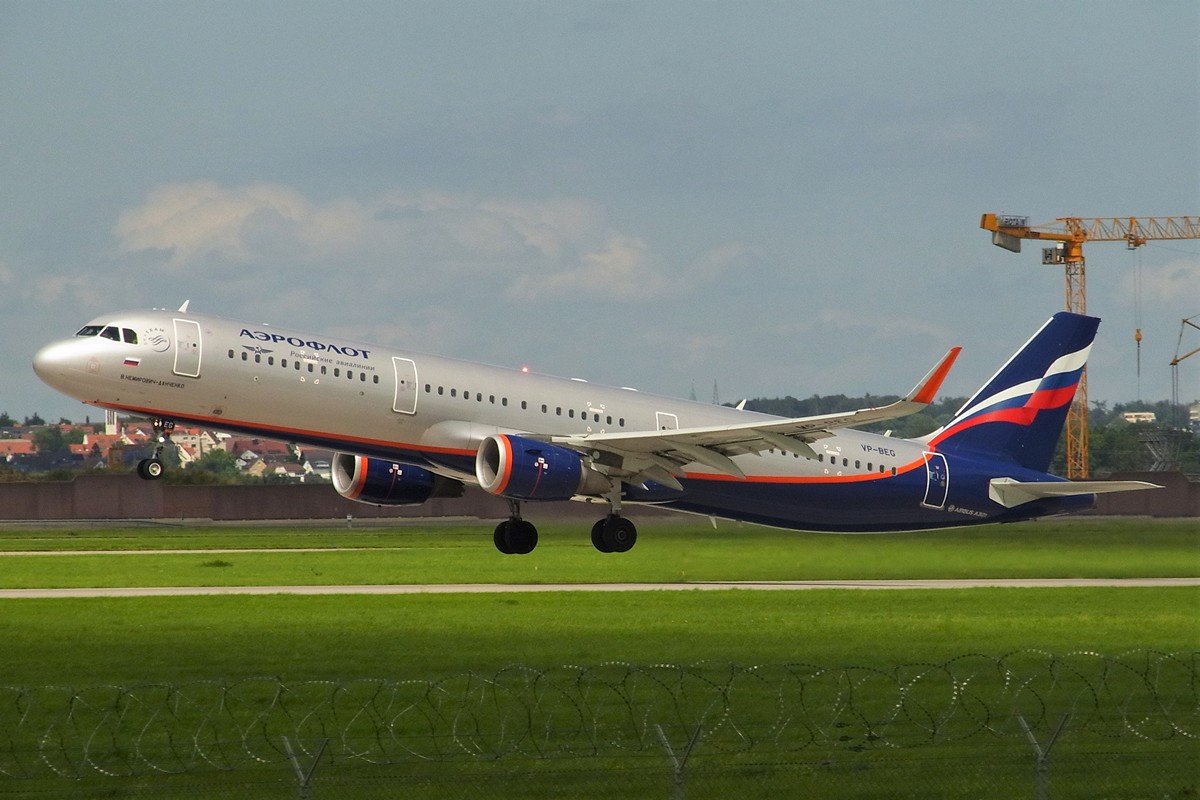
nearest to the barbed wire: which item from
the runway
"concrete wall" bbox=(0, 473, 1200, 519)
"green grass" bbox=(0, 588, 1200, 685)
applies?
"green grass" bbox=(0, 588, 1200, 685)

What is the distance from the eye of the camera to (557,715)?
2245 centimetres

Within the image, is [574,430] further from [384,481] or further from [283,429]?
[283,429]

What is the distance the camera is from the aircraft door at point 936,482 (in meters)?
47.2

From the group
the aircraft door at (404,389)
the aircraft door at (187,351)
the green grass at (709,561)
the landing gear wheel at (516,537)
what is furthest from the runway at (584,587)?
the aircraft door at (187,351)

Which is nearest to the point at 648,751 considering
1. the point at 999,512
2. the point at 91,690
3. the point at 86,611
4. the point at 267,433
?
the point at 91,690

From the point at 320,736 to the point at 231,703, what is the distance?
2703 millimetres

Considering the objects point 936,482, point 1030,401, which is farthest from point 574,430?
point 1030,401

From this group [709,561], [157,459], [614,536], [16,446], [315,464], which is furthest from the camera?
[16,446]

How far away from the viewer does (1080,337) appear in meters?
50.8

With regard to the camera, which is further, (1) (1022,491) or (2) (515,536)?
(1) (1022,491)

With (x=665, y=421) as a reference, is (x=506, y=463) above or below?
below

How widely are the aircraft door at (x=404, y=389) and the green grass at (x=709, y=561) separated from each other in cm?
673

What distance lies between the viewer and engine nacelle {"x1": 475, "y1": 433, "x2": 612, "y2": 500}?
3944 cm

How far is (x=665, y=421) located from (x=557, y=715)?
21788 mm
